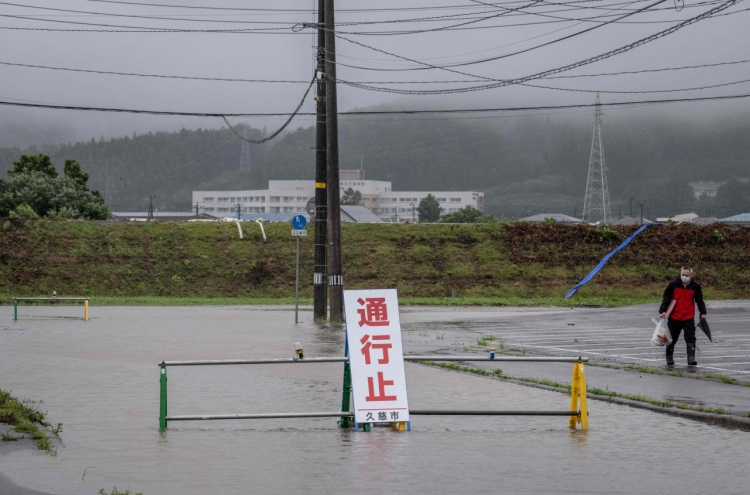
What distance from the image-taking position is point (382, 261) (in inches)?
1983

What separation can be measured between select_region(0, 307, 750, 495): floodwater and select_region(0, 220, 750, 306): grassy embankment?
2840 cm

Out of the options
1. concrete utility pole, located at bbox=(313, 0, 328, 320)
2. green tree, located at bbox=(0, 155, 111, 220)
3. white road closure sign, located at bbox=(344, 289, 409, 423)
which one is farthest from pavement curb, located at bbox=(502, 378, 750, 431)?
green tree, located at bbox=(0, 155, 111, 220)

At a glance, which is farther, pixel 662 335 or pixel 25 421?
pixel 662 335

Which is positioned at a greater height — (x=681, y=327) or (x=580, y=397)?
(x=681, y=327)

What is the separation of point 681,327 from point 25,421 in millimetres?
11603

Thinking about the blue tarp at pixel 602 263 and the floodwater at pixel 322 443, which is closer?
the floodwater at pixel 322 443

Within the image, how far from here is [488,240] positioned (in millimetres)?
53469

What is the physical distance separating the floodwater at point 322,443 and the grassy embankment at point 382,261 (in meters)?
28.4

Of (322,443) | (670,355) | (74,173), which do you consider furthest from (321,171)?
(74,173)

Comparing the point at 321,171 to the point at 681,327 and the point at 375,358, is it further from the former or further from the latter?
the point at 375,358

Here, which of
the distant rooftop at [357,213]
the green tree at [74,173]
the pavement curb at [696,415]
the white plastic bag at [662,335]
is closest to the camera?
the pavement curb at [696,415]

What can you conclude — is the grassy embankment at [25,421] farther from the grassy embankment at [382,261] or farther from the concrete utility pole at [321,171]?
the grassy embankment at [382,261]

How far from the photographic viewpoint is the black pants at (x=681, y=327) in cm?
1697

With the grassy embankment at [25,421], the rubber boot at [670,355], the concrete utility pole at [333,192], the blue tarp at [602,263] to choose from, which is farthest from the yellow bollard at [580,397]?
the blue tarp at [602,263]
